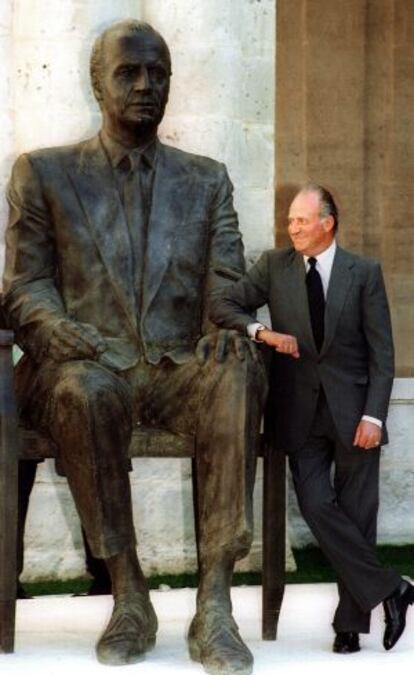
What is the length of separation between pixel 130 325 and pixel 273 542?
2.74 feet

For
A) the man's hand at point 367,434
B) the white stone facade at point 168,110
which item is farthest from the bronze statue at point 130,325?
the white stone facade at point 168,110

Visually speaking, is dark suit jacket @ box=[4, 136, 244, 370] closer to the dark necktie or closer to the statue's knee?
the dark necktie

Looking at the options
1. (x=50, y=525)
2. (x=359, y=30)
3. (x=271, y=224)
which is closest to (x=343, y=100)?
(x=359, y=30)

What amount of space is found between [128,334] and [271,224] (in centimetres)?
296

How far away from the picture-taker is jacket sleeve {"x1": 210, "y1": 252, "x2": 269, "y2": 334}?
8258 millimetres

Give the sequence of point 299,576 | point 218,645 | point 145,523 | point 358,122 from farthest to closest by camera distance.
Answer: point 358,122
point 299,576
point 145,523
point 218,645

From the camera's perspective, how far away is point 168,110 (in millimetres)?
10906

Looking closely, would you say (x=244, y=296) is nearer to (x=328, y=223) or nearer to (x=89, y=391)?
(x=328, y=223)

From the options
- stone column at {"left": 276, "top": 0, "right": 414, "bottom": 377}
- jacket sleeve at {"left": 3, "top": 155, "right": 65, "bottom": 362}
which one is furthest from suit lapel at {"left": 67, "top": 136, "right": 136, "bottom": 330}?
stone column at {"left": 276, "top": 0, "right": 414, "bottom": 377}

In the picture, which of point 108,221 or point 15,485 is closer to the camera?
point 15,485

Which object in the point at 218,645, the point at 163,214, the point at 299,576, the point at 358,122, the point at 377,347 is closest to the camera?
the point at 218,645

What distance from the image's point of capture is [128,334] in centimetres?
830

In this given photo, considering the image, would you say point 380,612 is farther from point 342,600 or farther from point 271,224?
point 271,224

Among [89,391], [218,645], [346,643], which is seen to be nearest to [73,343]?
[89,391]
